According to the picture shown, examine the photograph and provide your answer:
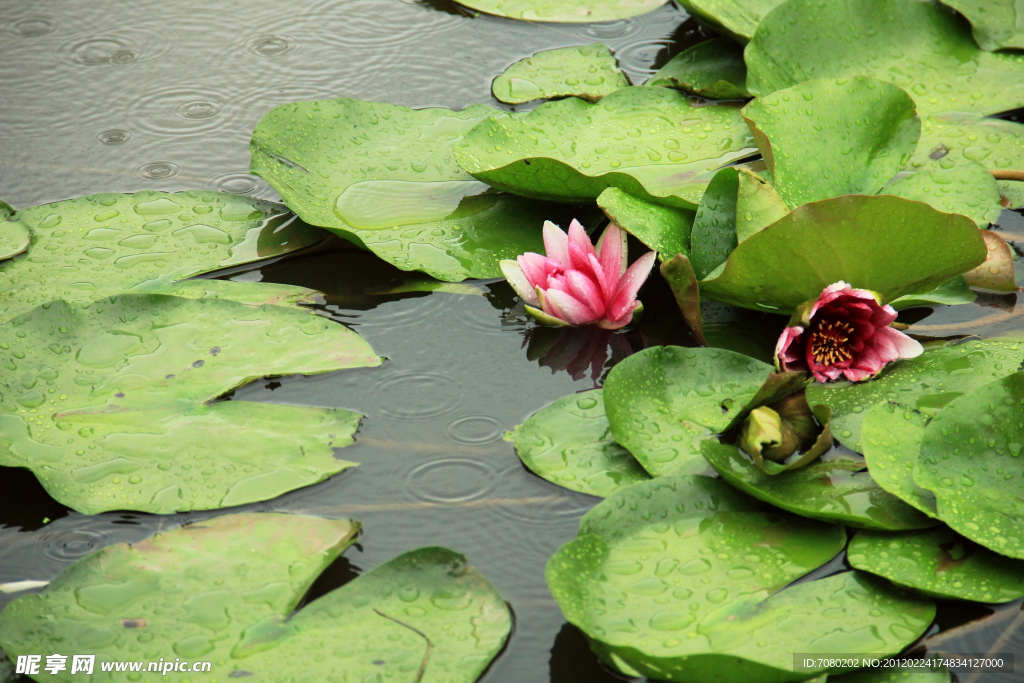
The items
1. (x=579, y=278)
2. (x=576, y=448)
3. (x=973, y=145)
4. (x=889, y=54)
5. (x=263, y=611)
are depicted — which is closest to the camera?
(x=263, y=611)

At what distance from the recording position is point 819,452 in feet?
4.20

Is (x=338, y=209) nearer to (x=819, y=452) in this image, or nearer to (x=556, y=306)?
(x=556, y=306)

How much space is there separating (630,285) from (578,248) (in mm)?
128

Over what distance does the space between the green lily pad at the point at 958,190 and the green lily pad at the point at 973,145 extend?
0.09m

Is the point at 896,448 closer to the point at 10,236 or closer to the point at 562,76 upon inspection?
the point at 562,76

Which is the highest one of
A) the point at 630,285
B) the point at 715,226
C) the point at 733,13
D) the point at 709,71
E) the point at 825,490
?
the point at 733,13

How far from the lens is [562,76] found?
2.29 meters

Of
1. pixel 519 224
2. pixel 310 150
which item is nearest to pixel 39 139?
pixel 310 150

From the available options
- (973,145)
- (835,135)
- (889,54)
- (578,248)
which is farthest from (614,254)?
(889,54)

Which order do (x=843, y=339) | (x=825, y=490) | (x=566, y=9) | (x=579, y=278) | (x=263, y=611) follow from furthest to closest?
(x=566, y=9), (x=579, y=278), (x=843, y=339), (x=825, y=490), (x=263, y=611)

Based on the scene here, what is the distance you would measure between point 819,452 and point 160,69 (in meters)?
2.11

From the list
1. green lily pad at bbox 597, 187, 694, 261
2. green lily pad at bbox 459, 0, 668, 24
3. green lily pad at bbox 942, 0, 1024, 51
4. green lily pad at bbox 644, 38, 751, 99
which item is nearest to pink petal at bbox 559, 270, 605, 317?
green lily pad at bbox 597, 187, 694, 261

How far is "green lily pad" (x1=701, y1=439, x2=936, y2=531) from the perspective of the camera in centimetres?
120

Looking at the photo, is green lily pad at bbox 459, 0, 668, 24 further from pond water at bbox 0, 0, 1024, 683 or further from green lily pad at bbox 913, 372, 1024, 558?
green lily pad at bbox 913, 372, 1024, 558
